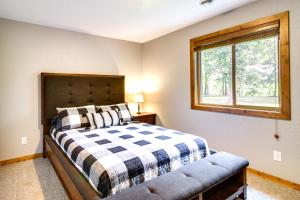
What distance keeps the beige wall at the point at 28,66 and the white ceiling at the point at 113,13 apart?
0.20 m

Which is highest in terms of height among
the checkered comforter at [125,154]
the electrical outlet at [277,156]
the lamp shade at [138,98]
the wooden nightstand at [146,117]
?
the lamp shade at [138,98]

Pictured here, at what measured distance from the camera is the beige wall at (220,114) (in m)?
2.11

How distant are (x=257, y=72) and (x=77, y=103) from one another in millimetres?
2989

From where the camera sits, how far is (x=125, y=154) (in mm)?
1714

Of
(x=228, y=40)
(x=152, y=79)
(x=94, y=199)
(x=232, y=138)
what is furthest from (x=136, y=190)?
(x=152, y=79)

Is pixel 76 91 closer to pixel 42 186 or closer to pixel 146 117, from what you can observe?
pixel 146 117

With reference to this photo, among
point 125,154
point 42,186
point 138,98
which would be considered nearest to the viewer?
point 125,154

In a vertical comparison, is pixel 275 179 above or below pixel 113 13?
below

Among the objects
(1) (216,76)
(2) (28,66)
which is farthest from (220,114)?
(2) (28,66)

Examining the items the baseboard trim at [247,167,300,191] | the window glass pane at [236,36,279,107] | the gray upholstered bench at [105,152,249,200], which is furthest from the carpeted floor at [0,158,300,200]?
the window glass pane at [236,36,279,107]

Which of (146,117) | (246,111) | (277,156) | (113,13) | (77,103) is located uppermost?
(113,13)

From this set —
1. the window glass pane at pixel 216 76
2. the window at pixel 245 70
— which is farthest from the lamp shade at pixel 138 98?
the window glass pane at pixel 216 76

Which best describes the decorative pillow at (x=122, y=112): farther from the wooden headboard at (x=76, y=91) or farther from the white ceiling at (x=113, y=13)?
the white ceiling at (x=113, y=13)

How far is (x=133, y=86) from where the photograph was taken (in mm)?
4273
